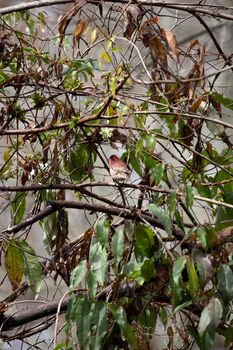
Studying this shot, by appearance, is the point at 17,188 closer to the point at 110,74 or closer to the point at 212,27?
the point at 110,74

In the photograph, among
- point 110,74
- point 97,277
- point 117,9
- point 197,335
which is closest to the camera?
point 97,277

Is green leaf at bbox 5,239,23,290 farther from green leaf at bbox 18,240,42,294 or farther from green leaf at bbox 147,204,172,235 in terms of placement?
Answer: green leaf at bbox 147,204,172,235

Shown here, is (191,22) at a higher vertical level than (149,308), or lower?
higher

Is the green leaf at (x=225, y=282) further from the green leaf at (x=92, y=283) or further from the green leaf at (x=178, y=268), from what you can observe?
the green leaf at (x=92, y=283)

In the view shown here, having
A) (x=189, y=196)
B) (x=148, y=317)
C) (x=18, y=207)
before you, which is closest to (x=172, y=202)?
(x=189, y=196)

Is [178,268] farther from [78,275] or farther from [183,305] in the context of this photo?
[78,275]

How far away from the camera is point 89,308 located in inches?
58.4

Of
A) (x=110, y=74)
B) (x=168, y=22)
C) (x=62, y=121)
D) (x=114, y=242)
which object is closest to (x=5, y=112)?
(x=62, y=121)

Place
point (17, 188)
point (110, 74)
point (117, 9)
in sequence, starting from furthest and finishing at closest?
point (117, 9), point (110, 74), point (17, 188)

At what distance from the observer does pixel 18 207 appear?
6.31ft

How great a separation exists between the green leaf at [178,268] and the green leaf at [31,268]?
33 centimetres

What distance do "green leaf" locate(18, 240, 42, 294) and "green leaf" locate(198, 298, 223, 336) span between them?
1.26ft

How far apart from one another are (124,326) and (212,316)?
0.17 m

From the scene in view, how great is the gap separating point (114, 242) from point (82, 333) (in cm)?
18
